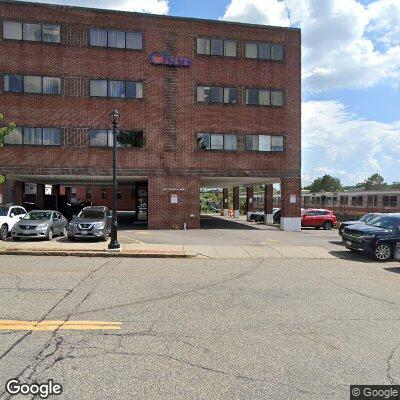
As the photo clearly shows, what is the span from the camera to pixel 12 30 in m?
26.4

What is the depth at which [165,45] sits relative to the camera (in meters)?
27.8

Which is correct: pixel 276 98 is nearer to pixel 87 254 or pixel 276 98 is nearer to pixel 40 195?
pixel 87 254

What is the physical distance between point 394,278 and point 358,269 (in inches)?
58.8

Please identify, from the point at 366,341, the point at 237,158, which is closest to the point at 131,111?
the point at 237,158

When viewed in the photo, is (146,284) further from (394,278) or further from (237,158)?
(237,158)

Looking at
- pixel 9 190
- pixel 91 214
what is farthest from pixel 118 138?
pixel 91 214

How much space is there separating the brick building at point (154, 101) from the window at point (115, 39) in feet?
0.21

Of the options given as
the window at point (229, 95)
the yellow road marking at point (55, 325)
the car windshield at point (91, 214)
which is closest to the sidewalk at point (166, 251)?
the car windshield at point (91, 214)

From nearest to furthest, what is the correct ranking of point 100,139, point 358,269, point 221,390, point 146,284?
point 221,390, point 146,284, point 358,269, point 100,139

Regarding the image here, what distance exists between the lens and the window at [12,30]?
86.3ft

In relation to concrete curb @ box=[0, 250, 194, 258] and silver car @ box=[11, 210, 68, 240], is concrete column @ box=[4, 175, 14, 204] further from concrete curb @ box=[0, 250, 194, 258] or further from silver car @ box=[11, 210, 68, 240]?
concrete curb @ box=[0, 250, 194, 258]

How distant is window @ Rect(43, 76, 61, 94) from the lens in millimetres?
26609

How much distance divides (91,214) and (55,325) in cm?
1417

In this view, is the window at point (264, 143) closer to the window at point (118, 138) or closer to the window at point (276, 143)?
the window at point (276, 143)
